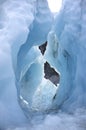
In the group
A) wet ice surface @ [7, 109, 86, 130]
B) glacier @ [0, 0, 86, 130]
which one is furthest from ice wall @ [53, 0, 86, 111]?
wet ice surface @ [7, 109, 86, 130]

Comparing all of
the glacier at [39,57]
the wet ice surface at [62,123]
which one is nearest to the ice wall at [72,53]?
the glacier at [39,57]

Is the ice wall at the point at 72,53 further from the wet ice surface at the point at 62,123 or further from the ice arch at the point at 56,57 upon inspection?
the wet ice surface at the point at 62,123

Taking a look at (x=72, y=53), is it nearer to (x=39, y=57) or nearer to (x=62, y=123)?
(x=62, y=123)

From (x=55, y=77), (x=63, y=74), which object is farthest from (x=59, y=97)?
(x=55, y=77)

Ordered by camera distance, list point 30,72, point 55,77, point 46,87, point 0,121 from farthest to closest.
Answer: point 55,77, point 46,87, point 30,72, point 0,121

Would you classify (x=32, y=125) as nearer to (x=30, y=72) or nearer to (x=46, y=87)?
(x=30, y=72)

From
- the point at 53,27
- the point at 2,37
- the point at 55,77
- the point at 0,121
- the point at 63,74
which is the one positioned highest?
→ the point at 55,77

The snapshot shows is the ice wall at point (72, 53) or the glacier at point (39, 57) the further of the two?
the ice wall at point (72, 53)

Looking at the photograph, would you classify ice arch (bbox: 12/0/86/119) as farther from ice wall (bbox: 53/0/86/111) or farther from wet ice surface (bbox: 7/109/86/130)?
wet ice surface (bbox: 7/109/86/130)
